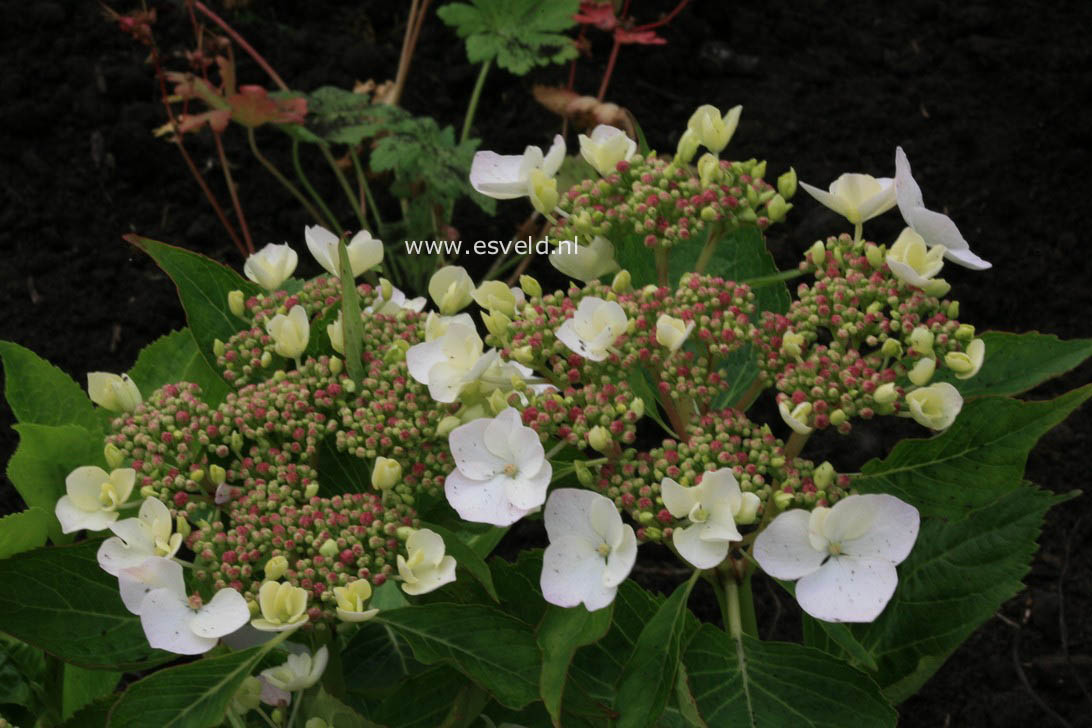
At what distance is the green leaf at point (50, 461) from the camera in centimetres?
101

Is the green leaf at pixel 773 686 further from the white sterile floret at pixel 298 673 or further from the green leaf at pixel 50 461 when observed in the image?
the green leaf at pixel 50 461

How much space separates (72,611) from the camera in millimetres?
917

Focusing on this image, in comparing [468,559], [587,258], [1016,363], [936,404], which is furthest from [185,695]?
[1016,363]

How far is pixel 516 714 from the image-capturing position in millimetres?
1021

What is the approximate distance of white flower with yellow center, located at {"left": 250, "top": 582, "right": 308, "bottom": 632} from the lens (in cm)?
79

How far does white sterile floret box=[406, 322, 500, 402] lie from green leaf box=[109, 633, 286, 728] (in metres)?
0.21

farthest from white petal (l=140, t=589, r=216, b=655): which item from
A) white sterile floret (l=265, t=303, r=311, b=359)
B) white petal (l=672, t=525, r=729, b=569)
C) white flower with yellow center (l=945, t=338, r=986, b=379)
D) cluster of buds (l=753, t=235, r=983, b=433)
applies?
white flower with yellow center (l=945, t=338, r=986, b=379)

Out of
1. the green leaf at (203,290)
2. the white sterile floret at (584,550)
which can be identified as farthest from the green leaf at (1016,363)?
the green leaf at (203,290)

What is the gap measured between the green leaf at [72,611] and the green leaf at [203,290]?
190 mm

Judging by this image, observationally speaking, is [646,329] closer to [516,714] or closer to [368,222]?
[516,714]

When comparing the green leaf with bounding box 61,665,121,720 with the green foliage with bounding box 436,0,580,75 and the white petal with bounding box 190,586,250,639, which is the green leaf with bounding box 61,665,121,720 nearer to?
the white petal with bounding box 190,586,250,639

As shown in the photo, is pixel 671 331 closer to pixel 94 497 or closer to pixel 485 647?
pixel 485 647

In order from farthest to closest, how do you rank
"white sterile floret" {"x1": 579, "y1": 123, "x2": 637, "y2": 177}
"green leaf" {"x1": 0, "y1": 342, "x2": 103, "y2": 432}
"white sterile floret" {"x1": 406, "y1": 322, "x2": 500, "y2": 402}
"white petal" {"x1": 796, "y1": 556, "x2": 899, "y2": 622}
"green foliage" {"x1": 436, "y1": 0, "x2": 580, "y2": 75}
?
"green foliage" {"x1": 436, "y1": 0, "x2": 580, "y2": 75}, "green leaf" {"x1": 0, "y1": 342, "x2": 103, "y2": 432}, "white sterile floret" {"x1": 579, "y1": 123, "x2": 637, "y2": 177}, "white sterile floret" {"x1": 406, "y1": 322, "x2": 500, "y2": 402}, "white petal" {"x1": 796, "y1": 556, "x2": 899, "y2": 622}

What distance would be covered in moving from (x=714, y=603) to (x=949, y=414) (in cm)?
115
